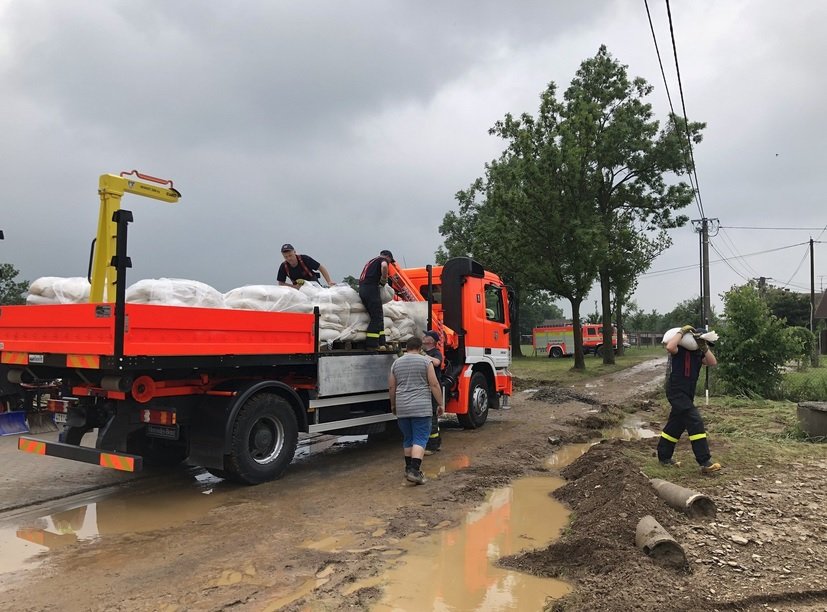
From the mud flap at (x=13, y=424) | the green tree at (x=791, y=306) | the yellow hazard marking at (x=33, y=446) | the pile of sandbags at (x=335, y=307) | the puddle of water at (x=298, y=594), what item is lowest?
the puddle of water at (x=298, y=594)

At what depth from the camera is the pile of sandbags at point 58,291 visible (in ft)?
20.8

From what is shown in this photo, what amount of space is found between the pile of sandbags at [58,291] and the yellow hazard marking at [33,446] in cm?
145

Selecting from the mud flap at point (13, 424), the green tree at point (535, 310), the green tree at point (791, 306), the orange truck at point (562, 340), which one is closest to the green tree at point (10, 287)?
the mud flap at point (13, 424)

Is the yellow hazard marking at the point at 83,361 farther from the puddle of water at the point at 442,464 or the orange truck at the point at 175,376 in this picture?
the puddle of water at the point at 442,464

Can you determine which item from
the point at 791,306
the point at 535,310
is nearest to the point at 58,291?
the point at 791,306

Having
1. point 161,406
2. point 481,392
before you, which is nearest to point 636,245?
point 481,392

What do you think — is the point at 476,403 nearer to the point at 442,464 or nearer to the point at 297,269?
the point at 442,464

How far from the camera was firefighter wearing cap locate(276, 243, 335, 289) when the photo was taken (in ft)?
26.9

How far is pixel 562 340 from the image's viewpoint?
40750mm

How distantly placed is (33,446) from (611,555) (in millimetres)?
5500

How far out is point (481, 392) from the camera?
1046 cm

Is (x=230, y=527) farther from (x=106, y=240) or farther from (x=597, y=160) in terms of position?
(x=597, y=160)

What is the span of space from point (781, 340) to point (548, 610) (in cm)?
1234

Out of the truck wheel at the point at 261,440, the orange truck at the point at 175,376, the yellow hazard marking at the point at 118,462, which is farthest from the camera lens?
the truck wheel at the point at 261,440
